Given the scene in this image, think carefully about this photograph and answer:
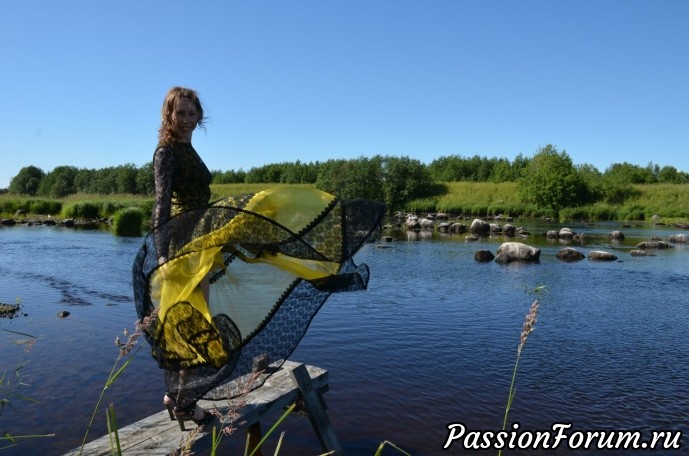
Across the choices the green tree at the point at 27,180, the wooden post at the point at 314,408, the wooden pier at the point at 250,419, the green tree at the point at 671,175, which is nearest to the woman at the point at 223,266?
the wooden pier at the point at 250,419

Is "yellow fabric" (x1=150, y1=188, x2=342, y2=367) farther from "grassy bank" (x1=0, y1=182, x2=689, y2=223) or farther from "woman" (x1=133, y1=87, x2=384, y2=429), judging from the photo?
"grassy bank" (x1=0, y1=182, x2=689, y2=223)

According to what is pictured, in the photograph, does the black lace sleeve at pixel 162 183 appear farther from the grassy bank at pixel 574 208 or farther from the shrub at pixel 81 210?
the grassy bank at pixel 574 208

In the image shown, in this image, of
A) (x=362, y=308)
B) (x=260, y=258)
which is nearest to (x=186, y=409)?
(x=260, y=258)

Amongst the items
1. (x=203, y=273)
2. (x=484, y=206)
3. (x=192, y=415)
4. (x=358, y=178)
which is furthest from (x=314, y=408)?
(x=358, y=178)

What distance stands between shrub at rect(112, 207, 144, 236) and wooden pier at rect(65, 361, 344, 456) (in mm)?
30006

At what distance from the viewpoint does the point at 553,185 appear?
63.2 m

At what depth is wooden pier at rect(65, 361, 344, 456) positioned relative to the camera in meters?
3.74

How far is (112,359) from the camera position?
8.59 meters

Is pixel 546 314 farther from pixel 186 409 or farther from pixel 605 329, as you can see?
pixel 186 409

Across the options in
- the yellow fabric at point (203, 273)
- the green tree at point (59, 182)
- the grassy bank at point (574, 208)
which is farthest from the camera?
the green tree at point (59, 182)

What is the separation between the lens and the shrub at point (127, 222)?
1309 inches

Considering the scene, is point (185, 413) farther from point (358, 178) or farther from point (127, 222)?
point (358, 178)

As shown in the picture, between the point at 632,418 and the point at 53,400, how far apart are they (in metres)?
7.09

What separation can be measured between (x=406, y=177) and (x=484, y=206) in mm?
21673
